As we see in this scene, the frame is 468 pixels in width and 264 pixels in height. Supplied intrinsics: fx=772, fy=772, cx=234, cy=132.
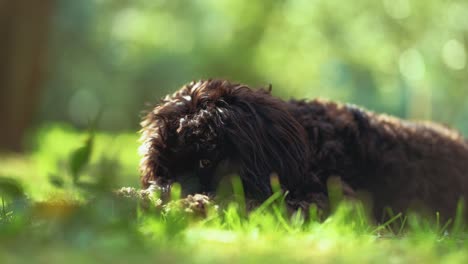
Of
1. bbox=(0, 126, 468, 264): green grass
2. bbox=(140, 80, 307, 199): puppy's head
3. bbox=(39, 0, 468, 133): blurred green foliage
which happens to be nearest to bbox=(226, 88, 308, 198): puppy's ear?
bbox=(140, 80, 307, 199): puppy's head

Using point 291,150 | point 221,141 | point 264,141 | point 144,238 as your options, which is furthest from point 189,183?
point 144,238

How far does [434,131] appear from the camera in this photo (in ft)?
19.2

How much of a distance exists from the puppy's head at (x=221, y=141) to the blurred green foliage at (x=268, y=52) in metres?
0.38

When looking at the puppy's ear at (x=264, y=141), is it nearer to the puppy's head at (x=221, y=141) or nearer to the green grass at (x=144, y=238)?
the puppy's head at (x=221, y=141)

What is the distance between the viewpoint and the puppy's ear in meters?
4.53

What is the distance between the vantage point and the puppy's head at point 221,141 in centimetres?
452

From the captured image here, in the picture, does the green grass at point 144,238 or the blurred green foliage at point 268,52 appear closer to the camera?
the green grass at point 144,238

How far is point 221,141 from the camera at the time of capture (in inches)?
179

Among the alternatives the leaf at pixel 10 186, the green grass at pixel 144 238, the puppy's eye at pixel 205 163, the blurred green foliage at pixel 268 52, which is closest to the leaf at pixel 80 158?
the green grass at pixel 144 238

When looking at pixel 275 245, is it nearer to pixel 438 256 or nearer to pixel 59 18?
pixel 438 256

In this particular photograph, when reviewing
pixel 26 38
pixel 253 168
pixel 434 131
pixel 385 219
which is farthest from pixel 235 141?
pixel 26 38

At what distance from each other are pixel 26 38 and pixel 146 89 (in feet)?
62.2

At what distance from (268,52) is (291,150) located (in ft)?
67.0

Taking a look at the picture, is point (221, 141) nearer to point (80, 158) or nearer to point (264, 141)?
point (264, 141)
